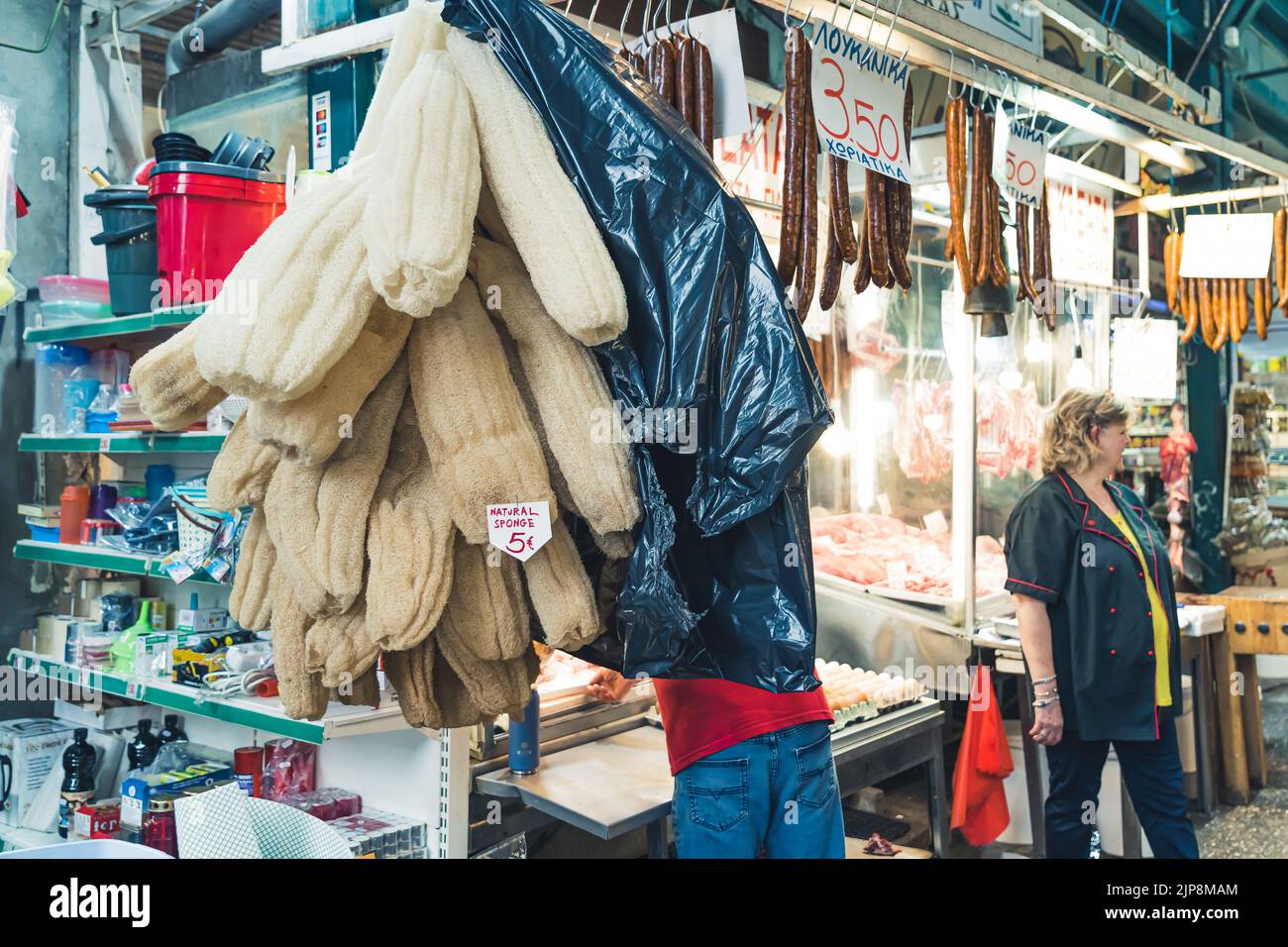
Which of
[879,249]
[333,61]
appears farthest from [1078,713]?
[333,61]

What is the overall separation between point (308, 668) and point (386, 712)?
66.9 inches

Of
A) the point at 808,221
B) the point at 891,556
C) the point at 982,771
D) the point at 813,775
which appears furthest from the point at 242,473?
the point at 891,556

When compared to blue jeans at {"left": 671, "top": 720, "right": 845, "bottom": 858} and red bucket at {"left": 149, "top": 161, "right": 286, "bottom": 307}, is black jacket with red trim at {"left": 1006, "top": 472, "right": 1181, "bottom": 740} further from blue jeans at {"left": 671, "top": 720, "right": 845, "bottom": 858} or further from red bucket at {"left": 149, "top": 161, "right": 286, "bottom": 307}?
red bucket at {"left": 149, "top": 161, "right": 286, "bottom": 307}

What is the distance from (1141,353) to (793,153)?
17.2 ft

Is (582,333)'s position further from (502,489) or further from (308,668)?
(308,668)

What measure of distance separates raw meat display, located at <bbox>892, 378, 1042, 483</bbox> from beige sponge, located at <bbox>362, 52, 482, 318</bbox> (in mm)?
5039

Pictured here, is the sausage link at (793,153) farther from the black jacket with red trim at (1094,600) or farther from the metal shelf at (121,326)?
the black jacket with red trim at (1094,600)

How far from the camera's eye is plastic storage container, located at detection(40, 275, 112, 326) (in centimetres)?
430

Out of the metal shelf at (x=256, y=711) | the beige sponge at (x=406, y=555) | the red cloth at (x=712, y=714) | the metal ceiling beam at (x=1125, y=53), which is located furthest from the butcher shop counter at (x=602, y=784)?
the metal ceiling beam at (x=1125, y=53)

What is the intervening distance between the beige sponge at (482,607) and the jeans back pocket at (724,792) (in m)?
1.38

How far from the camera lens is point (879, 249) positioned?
283 centimetres

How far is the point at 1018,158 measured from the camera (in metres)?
3.59

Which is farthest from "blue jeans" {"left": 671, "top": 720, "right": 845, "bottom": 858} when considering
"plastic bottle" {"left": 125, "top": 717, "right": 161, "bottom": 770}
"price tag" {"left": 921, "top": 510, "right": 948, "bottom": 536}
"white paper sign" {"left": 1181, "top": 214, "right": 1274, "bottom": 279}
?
"white paper sign" {"left": 1181, "top": 214, "right": 1274, "bottom": 279}

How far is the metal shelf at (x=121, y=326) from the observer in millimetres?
3375
